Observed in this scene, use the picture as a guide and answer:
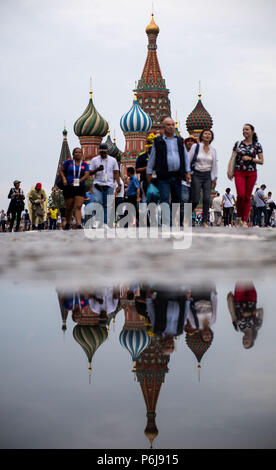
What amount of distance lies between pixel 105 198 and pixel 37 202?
6.24m

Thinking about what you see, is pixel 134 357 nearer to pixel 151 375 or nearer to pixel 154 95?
pixel 151 375

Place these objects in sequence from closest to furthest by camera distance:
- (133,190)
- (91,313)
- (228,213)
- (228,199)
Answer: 1. (91,313)
2. (133,190)
3. (228,199)
4. (228,213)

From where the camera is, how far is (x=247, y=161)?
480 inches

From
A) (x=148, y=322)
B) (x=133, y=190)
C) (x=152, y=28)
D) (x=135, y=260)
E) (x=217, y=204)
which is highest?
(x=152, y=28)

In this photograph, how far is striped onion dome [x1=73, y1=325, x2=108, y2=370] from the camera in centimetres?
346

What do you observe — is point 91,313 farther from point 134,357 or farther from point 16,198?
point 16,198

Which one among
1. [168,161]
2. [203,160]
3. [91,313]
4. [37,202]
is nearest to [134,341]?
[91,313]

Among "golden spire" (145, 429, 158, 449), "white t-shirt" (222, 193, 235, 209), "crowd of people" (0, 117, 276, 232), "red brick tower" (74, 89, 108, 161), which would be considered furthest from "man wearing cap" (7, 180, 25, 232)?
"red brick tower" (74, 89, 108, 161)

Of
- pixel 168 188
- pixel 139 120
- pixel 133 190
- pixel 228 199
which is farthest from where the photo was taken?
pixel 139 120

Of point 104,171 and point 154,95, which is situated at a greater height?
point 154,95

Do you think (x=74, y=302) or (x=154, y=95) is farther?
→ (x=154, y=95)

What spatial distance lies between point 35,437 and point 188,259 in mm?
4737

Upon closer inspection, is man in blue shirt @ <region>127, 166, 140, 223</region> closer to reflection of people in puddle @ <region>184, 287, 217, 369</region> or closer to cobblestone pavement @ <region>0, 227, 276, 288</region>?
cobblestone pavement @ <region>0, 227, 276, 288</region>

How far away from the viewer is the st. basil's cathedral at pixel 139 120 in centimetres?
7744
